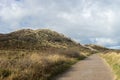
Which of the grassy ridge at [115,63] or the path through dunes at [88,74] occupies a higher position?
the grassy ridge at [115,63]

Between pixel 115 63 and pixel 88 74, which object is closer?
pixel 88 74

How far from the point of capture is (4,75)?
16.4 metres

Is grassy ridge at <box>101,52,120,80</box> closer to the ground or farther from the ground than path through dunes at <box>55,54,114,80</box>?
farther from the ground

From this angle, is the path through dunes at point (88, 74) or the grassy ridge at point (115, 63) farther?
the grassy ridge at point (115, 63)

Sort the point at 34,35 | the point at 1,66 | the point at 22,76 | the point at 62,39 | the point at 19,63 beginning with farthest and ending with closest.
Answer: the point at 62,39, the point at 34,35, the point at 19,63, the point at 1,66, the point at 22,76

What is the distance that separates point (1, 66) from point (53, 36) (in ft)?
459

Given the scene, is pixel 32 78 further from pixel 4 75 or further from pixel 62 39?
pixel 62 39

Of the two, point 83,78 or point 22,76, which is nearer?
point 22,76

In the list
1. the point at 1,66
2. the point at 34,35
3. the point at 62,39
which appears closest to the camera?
the point at 1,66

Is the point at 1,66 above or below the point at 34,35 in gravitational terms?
below

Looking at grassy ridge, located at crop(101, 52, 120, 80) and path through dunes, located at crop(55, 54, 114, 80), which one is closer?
path through dunes, located at crop(55, 54, 114, 80)

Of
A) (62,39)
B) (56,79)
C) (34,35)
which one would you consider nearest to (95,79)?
(56,79)

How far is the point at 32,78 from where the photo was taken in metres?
16.2

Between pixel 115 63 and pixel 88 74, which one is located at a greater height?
pixel 115 63
